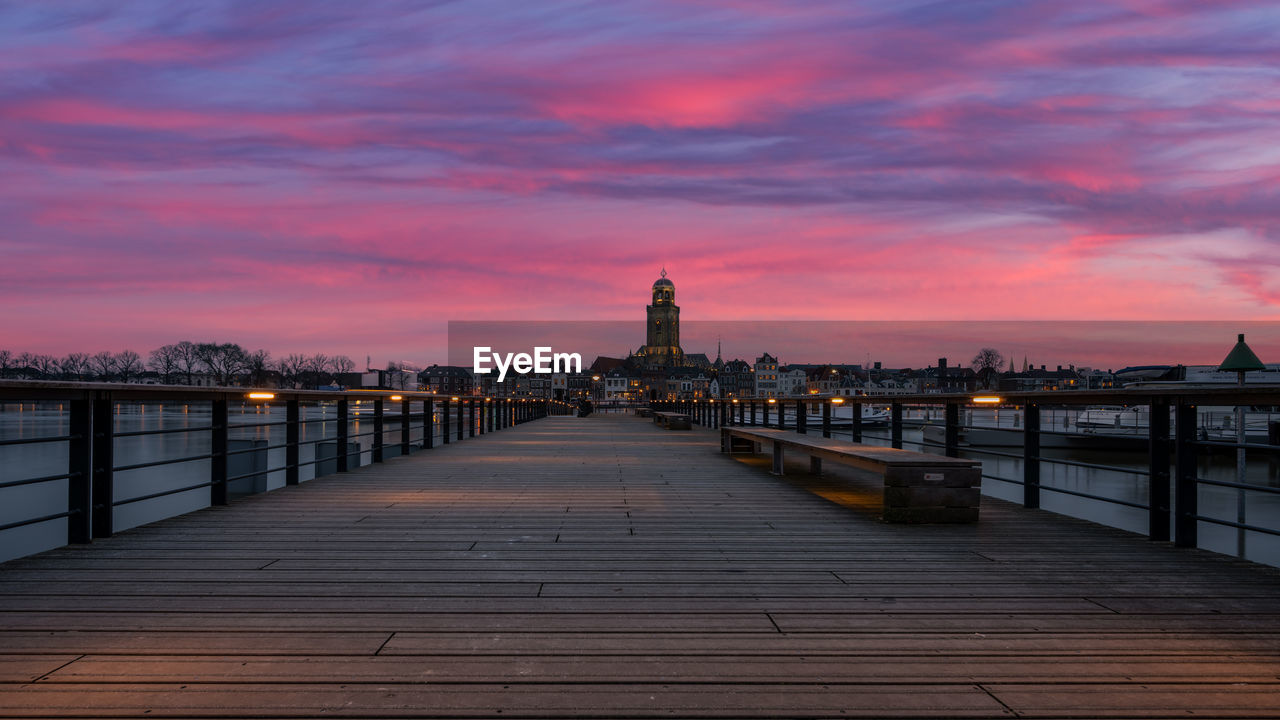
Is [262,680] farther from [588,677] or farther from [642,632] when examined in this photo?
[642,632]

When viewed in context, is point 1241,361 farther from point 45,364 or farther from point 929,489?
point 45,364

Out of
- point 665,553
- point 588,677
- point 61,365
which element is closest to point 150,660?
point 588,677

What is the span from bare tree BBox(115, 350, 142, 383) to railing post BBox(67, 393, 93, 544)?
148038 mm

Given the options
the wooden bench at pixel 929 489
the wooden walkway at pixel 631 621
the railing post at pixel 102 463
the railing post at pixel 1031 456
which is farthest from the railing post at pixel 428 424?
the railing post at pixel 1031 456

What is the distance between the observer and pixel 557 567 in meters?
4.67

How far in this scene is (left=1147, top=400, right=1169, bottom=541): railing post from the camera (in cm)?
552

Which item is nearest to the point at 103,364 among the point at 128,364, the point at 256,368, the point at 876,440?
the point at 128,364

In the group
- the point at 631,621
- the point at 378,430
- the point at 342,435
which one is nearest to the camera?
the point at 631,621

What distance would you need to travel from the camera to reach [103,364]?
5226 inches

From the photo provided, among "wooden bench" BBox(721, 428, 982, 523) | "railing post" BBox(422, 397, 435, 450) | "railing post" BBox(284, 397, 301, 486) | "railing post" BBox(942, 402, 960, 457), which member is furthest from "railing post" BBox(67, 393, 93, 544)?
"railing post" BBox(422, 397, 435, 450)

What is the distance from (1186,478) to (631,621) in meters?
4.13

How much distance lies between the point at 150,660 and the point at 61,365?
155m

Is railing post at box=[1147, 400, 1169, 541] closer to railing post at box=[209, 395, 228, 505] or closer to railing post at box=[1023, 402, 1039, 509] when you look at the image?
railing post at box=[1023, 402, 1039, 509]

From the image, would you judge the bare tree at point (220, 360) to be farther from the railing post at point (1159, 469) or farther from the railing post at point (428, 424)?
the railing post at point (1159, 469)
